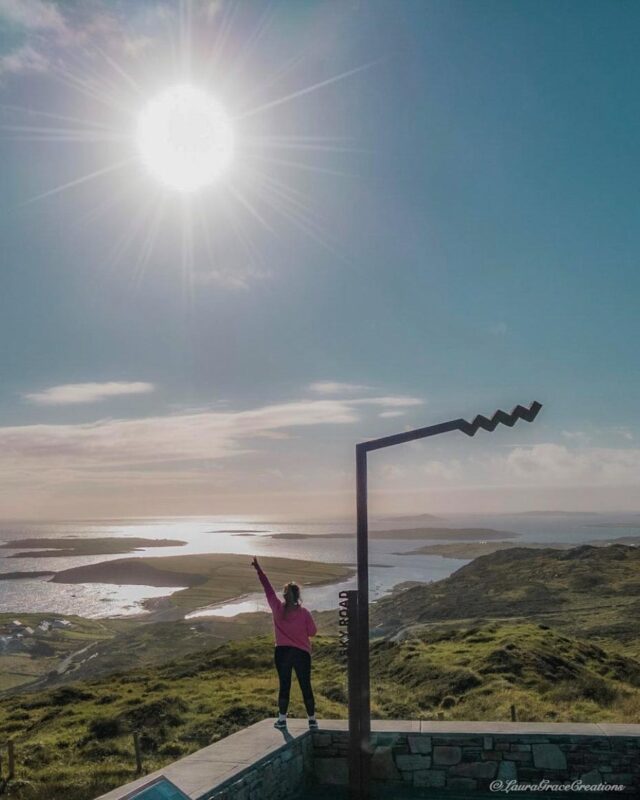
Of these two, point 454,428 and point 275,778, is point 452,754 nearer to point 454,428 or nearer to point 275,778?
point 275,778

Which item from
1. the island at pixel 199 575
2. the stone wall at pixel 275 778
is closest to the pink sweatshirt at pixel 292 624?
the stone wall at pixel 275 778

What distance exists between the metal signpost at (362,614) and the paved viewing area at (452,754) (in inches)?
11.2

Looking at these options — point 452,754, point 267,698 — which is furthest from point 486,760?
point 267,698

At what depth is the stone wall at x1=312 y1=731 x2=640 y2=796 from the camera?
836 centimetres

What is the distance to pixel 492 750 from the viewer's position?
8.58m

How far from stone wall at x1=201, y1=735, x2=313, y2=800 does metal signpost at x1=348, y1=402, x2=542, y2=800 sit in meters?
0.61

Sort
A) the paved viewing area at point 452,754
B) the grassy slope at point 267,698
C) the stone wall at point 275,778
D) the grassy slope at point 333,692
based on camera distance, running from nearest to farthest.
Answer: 1. the stone wall at point 275,778
2. the paved viewing area at point 452,754
3. the grassy slope at point 267,698
4. the grassy slope at point 333,692

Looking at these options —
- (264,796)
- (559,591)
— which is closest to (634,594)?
(559,591)

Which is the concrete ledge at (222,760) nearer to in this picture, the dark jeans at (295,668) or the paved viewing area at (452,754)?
the paved viewing area at (452,754)

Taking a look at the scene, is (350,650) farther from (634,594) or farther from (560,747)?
(634,594)

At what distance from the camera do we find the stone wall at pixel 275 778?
705 centimetres

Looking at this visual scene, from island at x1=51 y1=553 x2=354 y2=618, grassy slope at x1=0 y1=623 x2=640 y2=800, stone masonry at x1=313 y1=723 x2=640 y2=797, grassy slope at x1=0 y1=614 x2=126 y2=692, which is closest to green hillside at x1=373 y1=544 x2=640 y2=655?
grassy slope at x1=0 y1=623 x2=640 y2=800

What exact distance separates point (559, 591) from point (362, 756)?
33.7 metres

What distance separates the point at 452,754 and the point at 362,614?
79.2 inches
